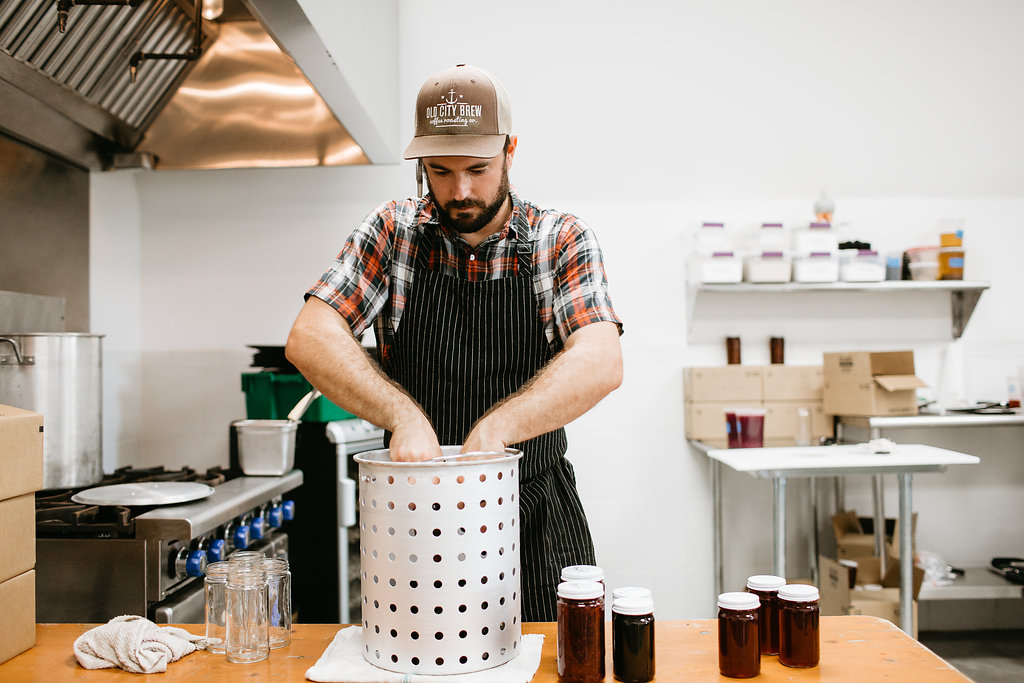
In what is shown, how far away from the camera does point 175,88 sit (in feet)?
10.1

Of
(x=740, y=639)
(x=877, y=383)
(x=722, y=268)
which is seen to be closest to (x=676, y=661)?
(x=740, y=639)

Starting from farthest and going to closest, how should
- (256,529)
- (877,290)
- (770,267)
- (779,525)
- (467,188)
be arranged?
1. (877,290)
2. (770,267)
3. (779,525)
4. (256,529)
5. (467,188)

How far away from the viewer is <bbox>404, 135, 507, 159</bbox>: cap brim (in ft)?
4.60

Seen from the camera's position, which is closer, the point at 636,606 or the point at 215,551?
the point at 636,606

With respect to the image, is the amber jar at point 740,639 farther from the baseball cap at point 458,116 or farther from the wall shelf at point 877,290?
the wall shelf at point 877,290

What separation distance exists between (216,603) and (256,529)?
1.26 metres

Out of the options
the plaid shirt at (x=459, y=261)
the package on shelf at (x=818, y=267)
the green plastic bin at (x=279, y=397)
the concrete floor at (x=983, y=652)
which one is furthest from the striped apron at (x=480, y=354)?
the concrete floor at (x=983, y=652)

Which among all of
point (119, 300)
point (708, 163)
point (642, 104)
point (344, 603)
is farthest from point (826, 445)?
point (119, 300)

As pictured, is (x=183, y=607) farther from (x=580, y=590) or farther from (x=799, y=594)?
(x=799, y=594)

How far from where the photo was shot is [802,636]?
3.62ft

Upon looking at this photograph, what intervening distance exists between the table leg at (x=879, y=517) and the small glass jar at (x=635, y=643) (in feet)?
8.56

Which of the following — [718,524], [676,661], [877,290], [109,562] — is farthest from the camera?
[877,290]

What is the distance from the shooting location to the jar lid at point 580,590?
3.42 feet

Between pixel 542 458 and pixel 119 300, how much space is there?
8.31 feet
